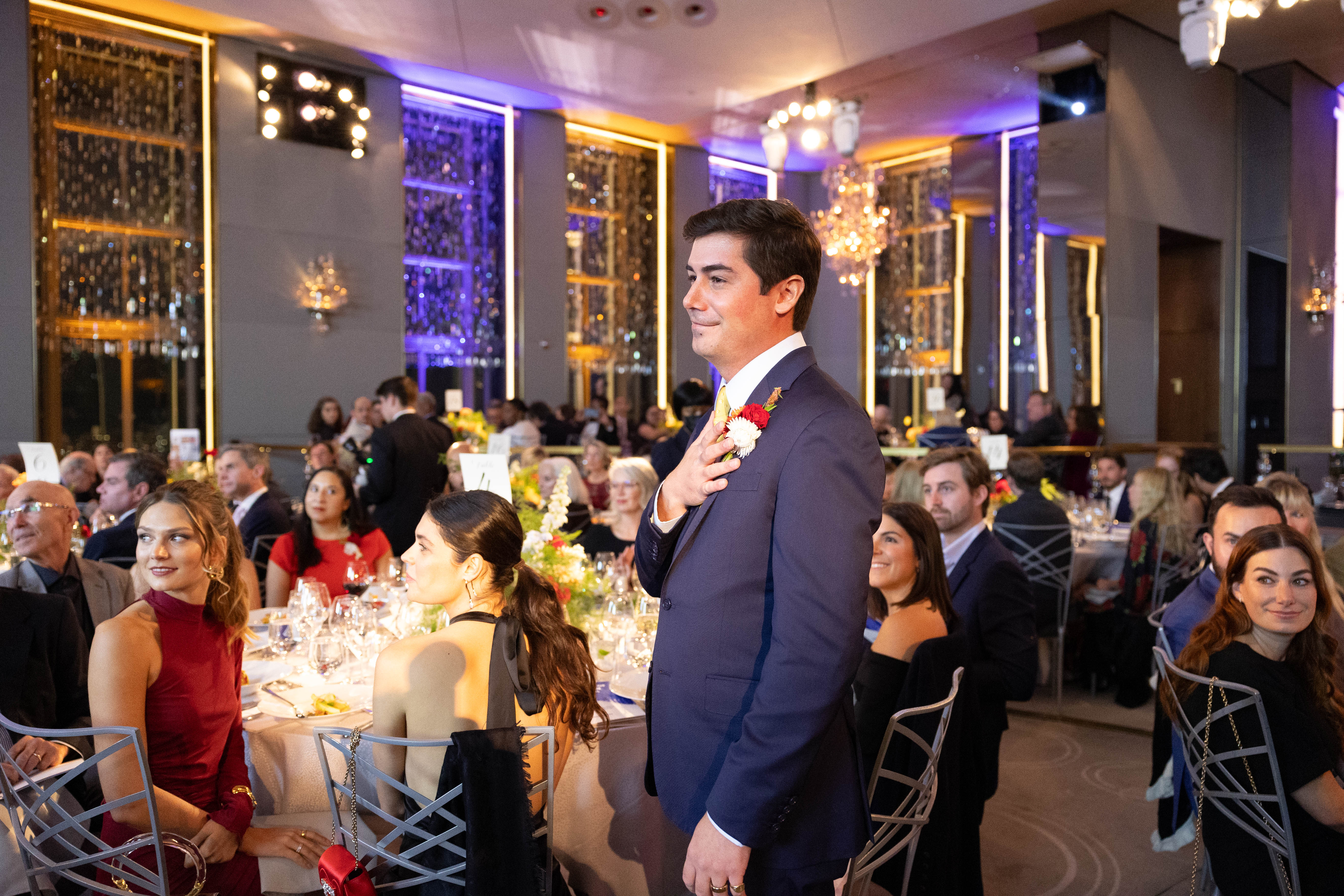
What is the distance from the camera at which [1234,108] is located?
10.5 metres

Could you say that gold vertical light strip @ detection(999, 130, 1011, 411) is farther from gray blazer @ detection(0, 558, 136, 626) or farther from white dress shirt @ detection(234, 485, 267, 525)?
gray blazer @ detection(0, 558, 136, 626)

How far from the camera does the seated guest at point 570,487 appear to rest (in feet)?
18.5

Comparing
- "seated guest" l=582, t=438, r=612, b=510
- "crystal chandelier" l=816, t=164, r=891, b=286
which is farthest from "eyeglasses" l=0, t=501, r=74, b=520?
"crystal chandelier" l=816, t=164, r=891, b=286

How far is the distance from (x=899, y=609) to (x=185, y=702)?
A: 5.97ft

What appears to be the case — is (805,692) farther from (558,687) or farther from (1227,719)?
(1227,719)

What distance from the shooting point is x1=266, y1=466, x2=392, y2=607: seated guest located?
4.12 metres

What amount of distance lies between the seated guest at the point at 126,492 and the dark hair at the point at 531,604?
94.7 inches

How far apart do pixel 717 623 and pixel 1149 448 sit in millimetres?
8816

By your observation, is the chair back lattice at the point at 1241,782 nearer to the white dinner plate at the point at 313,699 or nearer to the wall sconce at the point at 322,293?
the white dinner plate at the point at 313,699

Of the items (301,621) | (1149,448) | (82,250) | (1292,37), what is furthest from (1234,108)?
(82,250)

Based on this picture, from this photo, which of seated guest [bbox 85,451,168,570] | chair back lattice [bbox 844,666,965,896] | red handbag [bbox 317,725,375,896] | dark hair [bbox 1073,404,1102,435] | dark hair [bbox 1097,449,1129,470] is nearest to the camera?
red handbag [bbox 317,725,375,896]

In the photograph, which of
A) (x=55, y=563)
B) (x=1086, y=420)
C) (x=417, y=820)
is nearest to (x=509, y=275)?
(x=1086, y=420)

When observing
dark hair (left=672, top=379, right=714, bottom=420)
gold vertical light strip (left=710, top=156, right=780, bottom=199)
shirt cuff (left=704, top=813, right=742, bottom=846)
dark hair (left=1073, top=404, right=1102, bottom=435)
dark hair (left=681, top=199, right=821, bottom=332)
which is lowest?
shirt cuff (left=704, top=813, right=742, bottom=846)

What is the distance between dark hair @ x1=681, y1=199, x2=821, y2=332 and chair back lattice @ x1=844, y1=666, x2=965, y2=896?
3.38 ft
